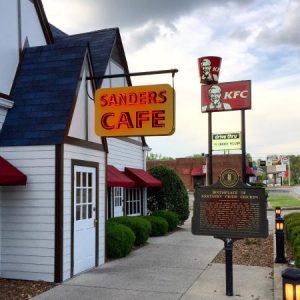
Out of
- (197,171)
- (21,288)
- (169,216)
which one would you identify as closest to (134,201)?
(169,216)

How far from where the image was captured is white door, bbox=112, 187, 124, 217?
614 inches

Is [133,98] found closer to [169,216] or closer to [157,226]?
[157,226]

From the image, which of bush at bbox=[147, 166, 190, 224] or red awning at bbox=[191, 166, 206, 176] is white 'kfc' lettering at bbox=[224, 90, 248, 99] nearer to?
bush at bbox=[147, 166, 190, 224]

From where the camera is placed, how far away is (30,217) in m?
8.75

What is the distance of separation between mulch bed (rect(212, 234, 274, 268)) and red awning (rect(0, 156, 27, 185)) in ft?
16.8

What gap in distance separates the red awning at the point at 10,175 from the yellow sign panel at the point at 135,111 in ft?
5.90

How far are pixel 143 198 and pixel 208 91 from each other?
603cm

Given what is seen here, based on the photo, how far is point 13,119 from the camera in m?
9.21

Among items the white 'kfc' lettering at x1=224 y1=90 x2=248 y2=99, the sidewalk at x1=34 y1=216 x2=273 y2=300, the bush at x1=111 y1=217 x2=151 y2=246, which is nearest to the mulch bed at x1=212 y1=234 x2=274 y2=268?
the sidewalk at x1=34 y1=216 x2=273 y2=300

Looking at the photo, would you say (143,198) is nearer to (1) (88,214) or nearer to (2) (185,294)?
(1) (88,214)

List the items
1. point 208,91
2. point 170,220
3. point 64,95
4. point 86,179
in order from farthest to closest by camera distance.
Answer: point 208,91, point 170,220, point 86,179, point 64,95

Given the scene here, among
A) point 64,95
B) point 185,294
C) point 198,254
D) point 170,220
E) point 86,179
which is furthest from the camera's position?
→ point 170,220

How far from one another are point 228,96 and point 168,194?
530 cm

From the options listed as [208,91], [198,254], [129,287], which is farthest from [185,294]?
[208,91]
